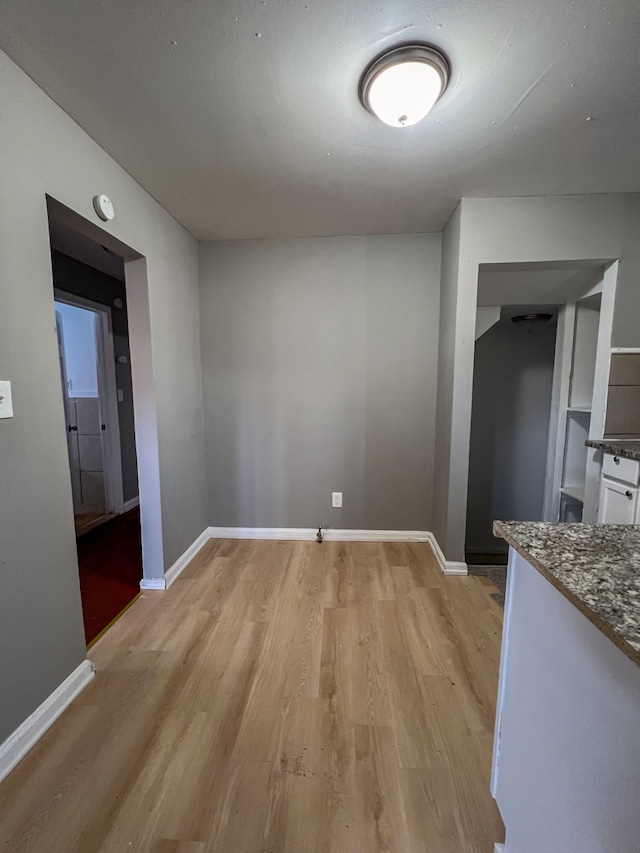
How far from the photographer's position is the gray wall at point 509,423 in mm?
3598

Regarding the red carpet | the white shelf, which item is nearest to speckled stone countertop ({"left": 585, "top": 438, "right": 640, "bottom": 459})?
the white shelf

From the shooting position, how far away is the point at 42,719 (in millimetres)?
1198

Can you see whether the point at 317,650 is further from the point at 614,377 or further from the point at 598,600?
the point at 614,377

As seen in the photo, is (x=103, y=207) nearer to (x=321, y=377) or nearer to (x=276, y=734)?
(x=321, y=377)

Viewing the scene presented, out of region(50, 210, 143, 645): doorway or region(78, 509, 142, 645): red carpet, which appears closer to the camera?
region(78, 509, 142, 645): red carpet

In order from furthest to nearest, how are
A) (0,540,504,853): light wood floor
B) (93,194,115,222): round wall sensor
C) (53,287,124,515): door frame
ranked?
(53,287,124,515): door frame
(93,194,115,222): round wall sensor
(0,540,504,853): light wood floor

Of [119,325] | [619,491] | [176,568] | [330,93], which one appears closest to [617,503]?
[619,491]

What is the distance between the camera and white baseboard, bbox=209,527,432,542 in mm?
2646

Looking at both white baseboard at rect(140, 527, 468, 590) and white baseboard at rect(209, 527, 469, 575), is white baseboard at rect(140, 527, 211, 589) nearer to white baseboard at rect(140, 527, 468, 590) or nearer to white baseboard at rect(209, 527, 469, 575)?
white baseboard at rect(140, 527, 468, 590)

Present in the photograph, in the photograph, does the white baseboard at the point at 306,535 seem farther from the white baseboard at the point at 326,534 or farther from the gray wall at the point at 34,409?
the gray wall at the point at 34,409

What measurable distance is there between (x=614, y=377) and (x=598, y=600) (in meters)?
2.03

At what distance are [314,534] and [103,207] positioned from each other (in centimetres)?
245

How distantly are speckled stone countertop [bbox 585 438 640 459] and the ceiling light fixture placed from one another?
5.94 feet

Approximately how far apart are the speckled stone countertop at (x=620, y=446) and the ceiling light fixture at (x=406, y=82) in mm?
1811
